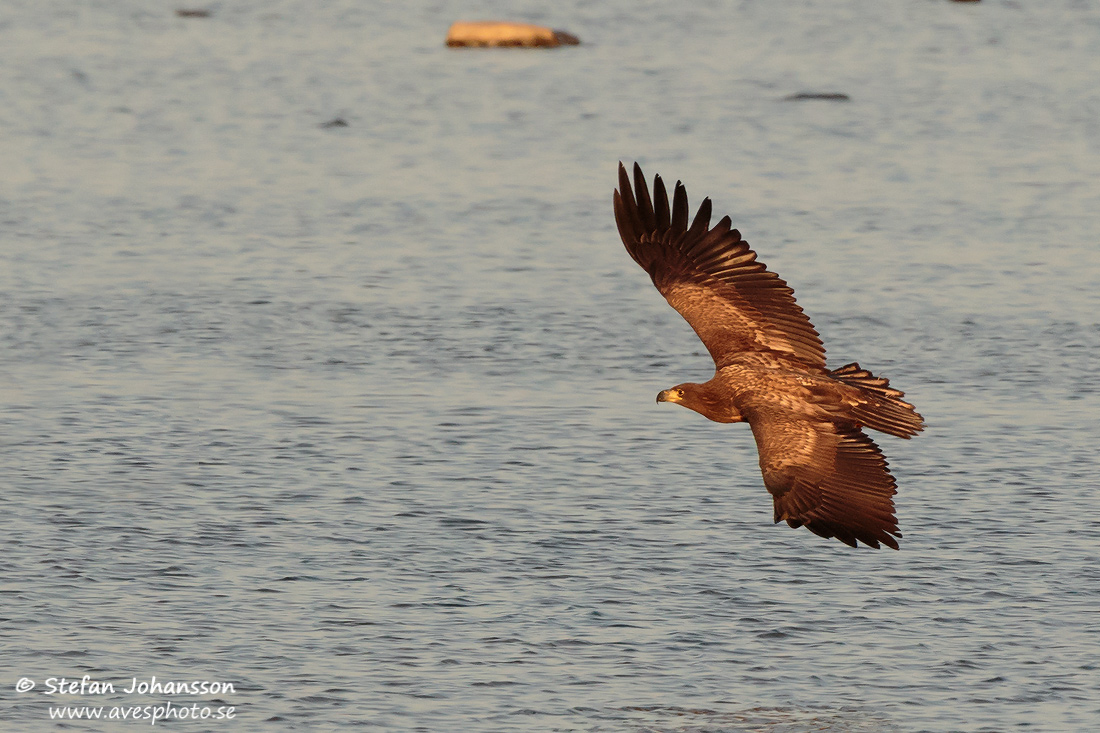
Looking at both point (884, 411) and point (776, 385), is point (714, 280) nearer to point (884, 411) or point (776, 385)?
point (776, 385)

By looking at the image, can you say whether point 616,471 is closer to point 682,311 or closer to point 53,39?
point 682,311

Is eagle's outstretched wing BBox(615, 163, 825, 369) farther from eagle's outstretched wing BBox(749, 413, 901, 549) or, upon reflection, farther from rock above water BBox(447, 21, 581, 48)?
rock above water BBox(447, 21, 581, 48)

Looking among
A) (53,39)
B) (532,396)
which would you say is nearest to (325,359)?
(532,396)

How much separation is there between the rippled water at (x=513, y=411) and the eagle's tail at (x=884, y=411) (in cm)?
122

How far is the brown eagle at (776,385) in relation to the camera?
1091cm

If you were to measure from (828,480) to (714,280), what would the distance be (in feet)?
6.27

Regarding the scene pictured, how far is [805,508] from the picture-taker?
10.9 metres

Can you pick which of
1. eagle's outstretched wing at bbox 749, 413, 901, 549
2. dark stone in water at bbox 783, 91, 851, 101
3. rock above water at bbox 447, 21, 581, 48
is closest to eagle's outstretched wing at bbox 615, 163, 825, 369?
eagle's outstretched wing at bbox 749, 413, 901, 549

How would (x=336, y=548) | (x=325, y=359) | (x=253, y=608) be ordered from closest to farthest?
(x=253, y=608) < (x=336, y=548) < (x=325, y=359)

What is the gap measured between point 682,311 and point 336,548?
269 cm

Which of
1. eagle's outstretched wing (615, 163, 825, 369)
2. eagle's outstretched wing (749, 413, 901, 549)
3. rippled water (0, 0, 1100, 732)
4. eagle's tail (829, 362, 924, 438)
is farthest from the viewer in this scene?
eagle's outstretched wing (615, 163, 825, 369)

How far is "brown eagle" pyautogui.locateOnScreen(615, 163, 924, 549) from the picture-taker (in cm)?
1091

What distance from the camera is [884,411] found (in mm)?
11594

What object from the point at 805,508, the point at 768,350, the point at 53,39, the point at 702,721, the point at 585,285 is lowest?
the point at 702,721
